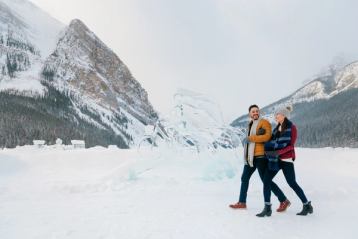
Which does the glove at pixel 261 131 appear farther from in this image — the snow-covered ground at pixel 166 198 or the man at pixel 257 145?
the snow-covered ground at pixel 166 198

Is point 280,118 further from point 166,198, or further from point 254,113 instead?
point 166,198

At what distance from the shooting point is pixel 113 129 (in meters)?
179

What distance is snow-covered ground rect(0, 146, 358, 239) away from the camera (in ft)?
25.8

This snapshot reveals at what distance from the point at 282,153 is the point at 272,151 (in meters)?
0.20

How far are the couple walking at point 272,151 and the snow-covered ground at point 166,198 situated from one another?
416 millimetres

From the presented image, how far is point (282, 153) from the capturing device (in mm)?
9078

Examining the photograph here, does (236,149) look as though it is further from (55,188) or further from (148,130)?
(55,188)

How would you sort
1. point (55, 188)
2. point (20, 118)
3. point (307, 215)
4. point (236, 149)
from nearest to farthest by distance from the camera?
point (307, 215), point (55, 188), point (236, 149), point (20, 118)

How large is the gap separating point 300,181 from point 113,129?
166747mm

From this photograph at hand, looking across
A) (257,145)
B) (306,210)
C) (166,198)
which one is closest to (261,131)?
(257,145)

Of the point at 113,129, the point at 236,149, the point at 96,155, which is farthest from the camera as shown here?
the point at 113,129

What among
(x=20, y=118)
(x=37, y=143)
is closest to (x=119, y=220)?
(x=37, y=143)

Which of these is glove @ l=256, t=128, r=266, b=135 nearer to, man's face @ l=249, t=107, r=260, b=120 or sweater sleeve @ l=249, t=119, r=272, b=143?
sweater sleeve @ l=249, t=119, r=272, b=143

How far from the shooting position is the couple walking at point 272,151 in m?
9.10
